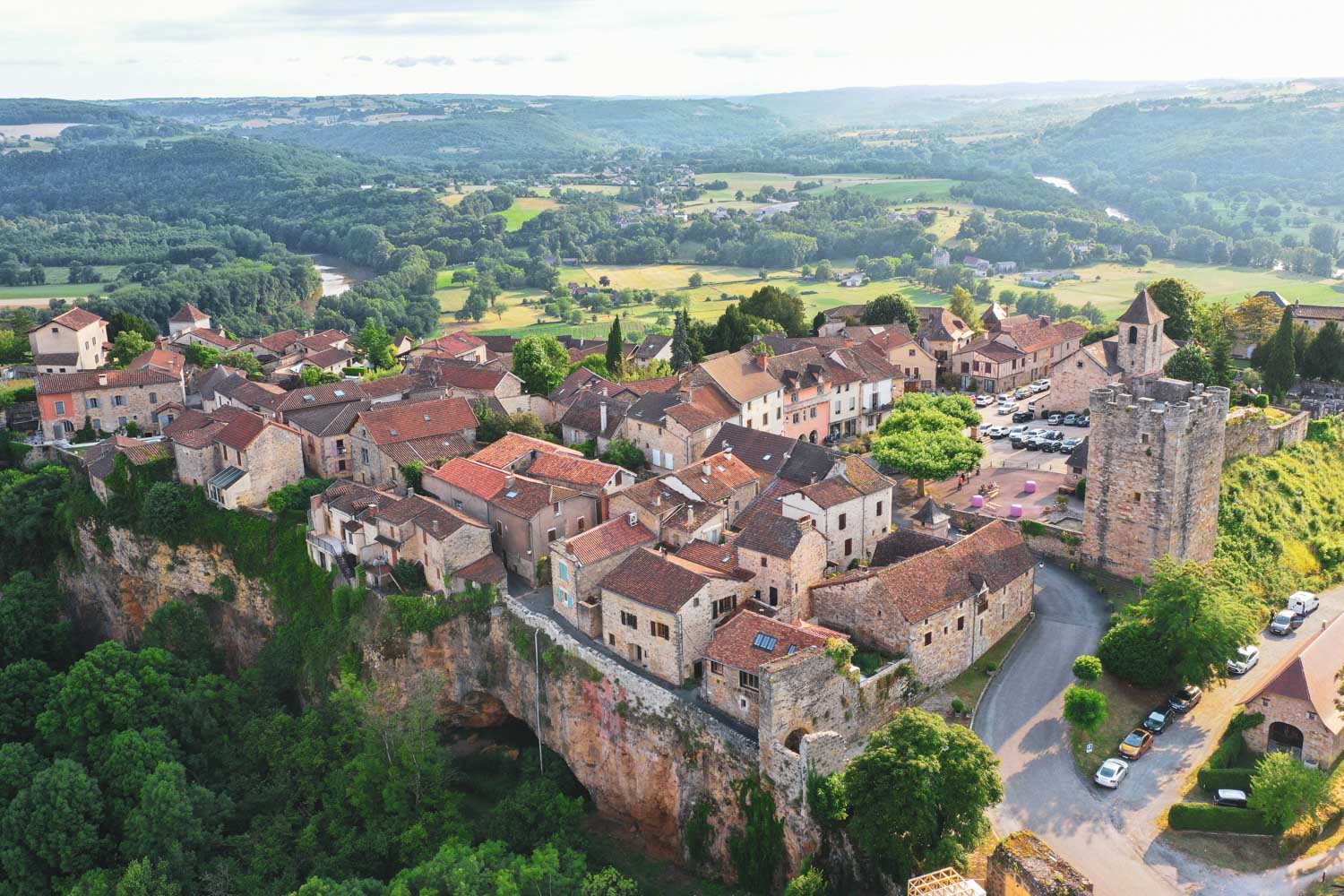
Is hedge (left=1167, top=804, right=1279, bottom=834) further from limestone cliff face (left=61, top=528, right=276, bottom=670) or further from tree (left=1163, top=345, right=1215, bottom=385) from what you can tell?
limestone cliff face (left=61, top=528, right=276, bottom=670)

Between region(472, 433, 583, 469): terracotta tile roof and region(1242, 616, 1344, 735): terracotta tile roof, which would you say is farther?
region(472, 433, 583, 469): terracotta tile roof

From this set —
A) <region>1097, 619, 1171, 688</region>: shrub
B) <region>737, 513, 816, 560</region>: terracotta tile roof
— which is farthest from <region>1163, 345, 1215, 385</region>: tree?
<region>737, 513, 816, 560</region>: terracotta tile roof

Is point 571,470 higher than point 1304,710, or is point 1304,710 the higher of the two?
point 571,470

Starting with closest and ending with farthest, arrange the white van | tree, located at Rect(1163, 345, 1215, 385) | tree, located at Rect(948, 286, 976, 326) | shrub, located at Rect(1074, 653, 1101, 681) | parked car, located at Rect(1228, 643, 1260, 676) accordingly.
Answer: shrub, located at Rect(1074, 653, 1101, 681)
parked car, located at Rect(1228, 643, 1260, 676)
the white van
tree, located at Rect(1163, 345, 1215, 385)
tree, located at Rect(948, 286, 976, 326)

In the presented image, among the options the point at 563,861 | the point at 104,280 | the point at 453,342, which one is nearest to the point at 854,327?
the point at 453,342

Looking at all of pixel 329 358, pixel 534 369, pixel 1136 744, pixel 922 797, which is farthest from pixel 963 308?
pixel 922 797

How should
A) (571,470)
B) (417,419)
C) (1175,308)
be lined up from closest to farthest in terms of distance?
(571,470) → (417,419) → (1175,308)

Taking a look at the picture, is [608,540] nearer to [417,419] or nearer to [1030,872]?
[417,419]
